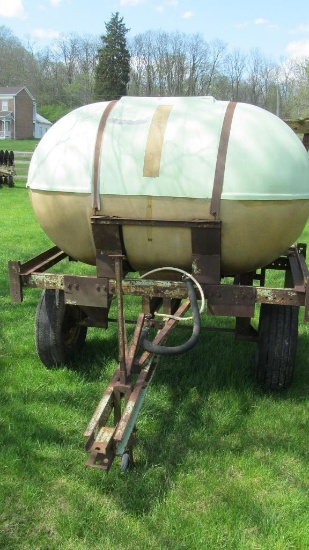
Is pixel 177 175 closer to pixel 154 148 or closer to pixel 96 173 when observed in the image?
pixel 154 148

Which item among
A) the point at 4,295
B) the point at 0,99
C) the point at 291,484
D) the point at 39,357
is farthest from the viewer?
the point at 0,99

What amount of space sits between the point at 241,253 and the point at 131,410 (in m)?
1.26

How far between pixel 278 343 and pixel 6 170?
1848 cm

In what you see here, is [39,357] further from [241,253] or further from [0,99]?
[0,99]

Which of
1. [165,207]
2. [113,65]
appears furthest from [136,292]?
[113,65]

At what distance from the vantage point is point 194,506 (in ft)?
8.83

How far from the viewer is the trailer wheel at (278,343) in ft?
12.5

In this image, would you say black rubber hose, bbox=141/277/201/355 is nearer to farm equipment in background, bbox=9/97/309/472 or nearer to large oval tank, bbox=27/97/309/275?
farm equipment in background, bbox=9/97/309/472

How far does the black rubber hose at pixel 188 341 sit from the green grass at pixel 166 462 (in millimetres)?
653

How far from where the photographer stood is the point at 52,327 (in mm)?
4109

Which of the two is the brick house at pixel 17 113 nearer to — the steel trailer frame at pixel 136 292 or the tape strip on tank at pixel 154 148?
the steel trailer frame at pixel 136 292

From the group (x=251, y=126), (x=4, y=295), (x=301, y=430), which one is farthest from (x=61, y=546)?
(x=4, y=295)

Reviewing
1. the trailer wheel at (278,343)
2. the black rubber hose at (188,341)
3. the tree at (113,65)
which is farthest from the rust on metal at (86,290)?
the tree at (113,65)

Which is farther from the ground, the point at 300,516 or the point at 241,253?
the point at 241,253
